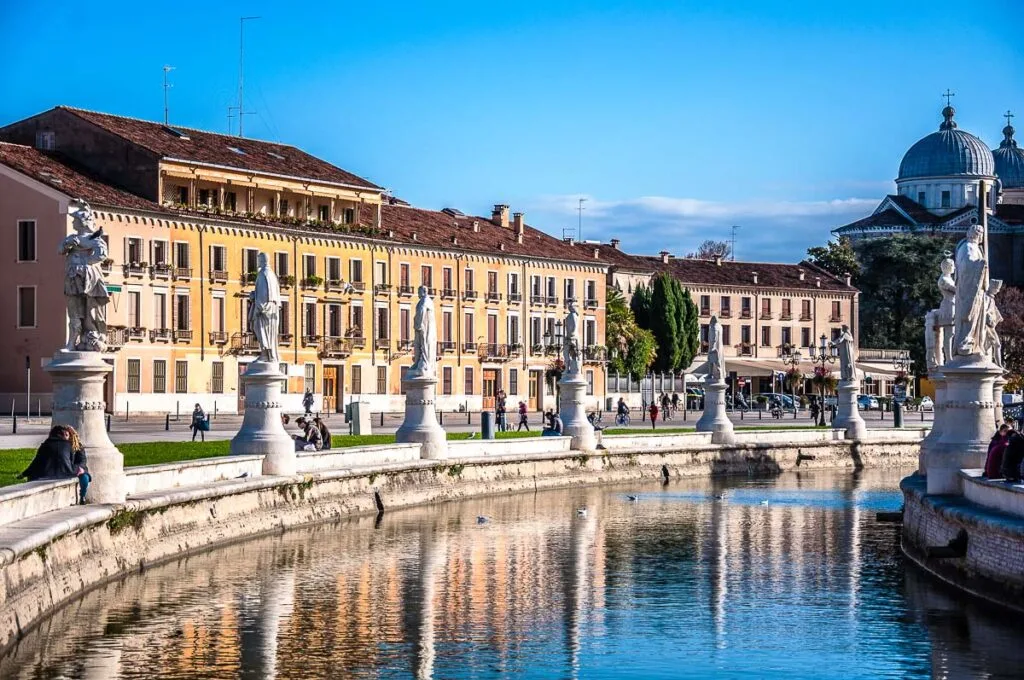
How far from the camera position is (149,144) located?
3118 inches

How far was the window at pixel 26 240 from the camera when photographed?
246 feet

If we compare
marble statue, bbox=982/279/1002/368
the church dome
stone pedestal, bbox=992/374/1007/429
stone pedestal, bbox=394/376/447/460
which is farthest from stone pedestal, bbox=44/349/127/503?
the church dome

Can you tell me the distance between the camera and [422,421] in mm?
42625

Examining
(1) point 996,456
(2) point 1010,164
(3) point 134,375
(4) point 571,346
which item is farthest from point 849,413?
(2) point 1010,164

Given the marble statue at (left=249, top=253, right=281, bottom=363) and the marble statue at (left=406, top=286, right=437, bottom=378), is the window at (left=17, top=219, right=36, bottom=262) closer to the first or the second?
the marble statue at (left=406, top=286, right=437, bottom=378)

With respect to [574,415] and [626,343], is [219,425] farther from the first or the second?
[626,343]

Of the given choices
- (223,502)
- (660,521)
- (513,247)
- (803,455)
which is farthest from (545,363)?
(223,502)

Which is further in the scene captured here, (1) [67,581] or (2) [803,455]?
(2) [803,455]

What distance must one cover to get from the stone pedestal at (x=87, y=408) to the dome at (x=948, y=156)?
14291 centimetres

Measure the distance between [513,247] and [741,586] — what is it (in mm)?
72184

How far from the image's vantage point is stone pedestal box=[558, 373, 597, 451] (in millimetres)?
49750

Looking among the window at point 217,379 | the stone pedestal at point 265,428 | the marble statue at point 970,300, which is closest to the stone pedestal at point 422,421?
the stone pedestal at point 265,428

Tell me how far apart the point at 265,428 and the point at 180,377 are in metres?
45.2

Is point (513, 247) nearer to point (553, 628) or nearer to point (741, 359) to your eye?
point (741, 359)
